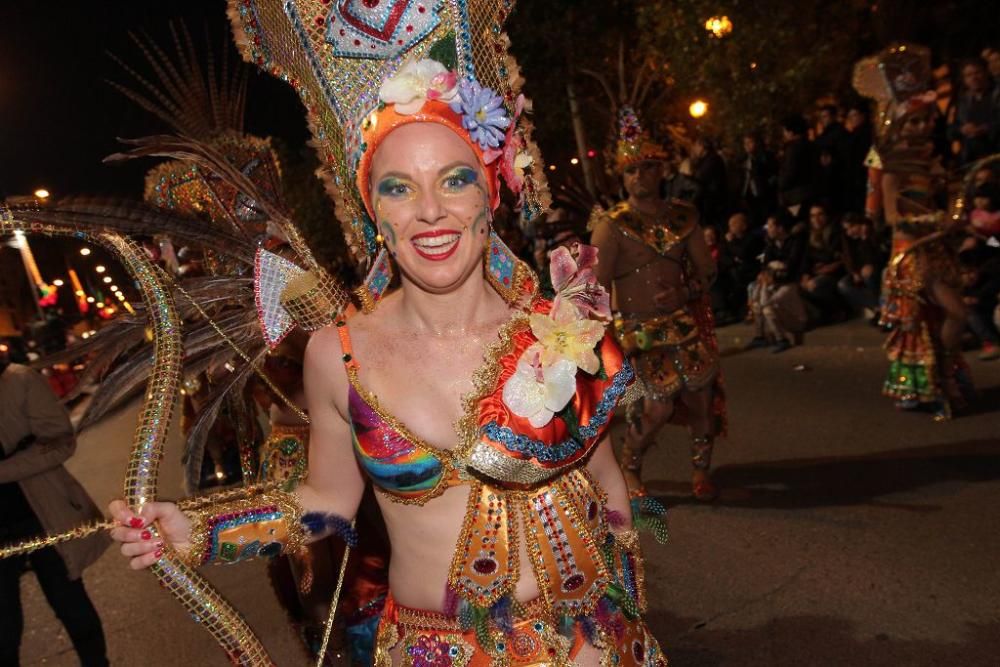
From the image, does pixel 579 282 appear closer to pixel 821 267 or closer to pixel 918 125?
pixel 918 125

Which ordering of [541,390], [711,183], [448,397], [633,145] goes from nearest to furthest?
[541,390], [448,397], [633,145], [711,183]

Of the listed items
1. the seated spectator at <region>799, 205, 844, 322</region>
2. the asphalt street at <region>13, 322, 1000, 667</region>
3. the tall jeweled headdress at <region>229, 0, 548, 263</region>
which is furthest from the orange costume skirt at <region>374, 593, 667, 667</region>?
the seated spectator at <region>799, 205, 844, 322</region>

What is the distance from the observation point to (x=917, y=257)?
6055mm

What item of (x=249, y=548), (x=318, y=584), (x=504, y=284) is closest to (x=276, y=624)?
(x=318, y=584)

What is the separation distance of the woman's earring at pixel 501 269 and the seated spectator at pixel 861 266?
809cm

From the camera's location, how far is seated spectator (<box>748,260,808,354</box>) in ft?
31.2

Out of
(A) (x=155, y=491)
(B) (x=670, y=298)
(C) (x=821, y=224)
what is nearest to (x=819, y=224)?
(C) (x=821, y=224)

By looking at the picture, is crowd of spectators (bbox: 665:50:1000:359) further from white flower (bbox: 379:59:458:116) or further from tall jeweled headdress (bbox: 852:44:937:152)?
white flower (bbox: 379:59:458:116)

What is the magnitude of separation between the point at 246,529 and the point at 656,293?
142 inches

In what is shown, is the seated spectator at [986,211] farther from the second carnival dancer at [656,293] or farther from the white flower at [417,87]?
the white flower at [417,87]

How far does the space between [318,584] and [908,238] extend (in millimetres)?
5025

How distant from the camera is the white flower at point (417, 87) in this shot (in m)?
1.93

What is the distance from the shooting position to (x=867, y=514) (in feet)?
15.1

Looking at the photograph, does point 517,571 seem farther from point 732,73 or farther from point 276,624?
point 732,73
